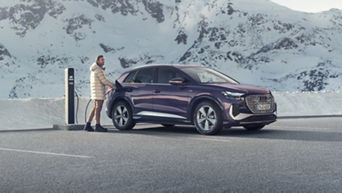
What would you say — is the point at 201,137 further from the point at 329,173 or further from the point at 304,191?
the point at 304,191

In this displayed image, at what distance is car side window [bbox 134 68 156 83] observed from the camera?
13376 mm

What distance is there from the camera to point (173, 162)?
7.97 m

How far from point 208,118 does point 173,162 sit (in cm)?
411

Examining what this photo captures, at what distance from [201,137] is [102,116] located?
7044mm

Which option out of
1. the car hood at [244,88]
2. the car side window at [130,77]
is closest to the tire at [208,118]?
the car hood at [244,88]

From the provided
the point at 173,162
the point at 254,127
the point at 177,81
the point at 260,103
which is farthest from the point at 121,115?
the point at 173,162

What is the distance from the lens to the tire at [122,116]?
13.5m

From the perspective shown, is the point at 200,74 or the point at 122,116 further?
the point at 122,116

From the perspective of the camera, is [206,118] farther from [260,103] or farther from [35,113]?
[35,113]

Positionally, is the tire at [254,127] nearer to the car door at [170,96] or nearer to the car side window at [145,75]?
the car door at [170,96]

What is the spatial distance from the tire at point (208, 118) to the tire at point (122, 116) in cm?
204

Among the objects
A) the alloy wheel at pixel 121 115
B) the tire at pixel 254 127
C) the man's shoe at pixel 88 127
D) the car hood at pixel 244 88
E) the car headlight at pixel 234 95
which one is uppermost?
the car hood at pixel 244 88

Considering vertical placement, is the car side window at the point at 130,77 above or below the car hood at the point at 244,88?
above

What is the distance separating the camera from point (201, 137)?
1167cm
